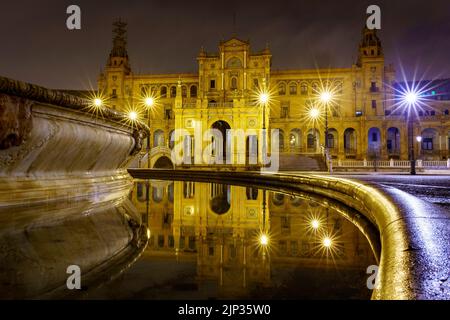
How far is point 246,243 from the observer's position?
3074mm

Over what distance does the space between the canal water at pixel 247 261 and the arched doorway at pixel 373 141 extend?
165 ft

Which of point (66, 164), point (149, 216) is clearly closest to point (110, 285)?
point (149, 216)

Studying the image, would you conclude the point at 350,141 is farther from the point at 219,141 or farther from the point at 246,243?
the point at 246,243

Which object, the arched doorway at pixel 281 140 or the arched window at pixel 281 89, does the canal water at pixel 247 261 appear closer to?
the arched doorway at pixel 281 140

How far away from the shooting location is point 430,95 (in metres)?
58.4

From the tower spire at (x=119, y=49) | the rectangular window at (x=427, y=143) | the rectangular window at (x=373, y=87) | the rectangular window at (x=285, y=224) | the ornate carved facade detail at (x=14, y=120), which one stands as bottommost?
the rectangular window at (x=285, y=224)

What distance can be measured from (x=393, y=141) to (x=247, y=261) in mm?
55911

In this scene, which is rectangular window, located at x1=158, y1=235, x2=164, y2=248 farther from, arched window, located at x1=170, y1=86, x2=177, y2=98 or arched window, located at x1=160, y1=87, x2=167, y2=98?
arched window, located at x1=160, y1=87, x2=167, y2=98

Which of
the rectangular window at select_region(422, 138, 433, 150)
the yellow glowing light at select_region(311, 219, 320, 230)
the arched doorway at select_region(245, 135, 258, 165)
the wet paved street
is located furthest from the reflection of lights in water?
the rectangular window at select_region(422, 138, 433, 150)

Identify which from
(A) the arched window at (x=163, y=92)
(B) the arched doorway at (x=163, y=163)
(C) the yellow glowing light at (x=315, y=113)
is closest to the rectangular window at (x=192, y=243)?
(B) the arched doorway at (x=163, y=163)

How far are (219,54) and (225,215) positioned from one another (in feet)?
177

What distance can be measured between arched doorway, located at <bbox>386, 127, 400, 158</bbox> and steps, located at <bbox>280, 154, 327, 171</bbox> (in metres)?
24.2

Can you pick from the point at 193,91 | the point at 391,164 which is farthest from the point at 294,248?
the point at 193,91

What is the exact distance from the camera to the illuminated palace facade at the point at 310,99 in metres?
49.0
